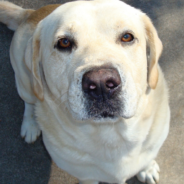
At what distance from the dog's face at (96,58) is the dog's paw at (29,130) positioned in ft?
4.51

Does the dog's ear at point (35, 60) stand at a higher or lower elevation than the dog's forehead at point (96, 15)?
lower

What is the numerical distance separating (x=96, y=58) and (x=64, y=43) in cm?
41

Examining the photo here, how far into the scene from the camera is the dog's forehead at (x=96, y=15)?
1987 millimetres

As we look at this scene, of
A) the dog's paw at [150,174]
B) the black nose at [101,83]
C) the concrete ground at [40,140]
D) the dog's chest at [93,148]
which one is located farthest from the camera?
the concrete ground at [40,140]

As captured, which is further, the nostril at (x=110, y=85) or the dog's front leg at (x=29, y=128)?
the dog's front leg at (x=29, y=128)

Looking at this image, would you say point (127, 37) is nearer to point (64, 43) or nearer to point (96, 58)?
point (96, 58)

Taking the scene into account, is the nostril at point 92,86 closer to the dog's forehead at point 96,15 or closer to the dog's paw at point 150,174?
the dog's forehead at point 96,15

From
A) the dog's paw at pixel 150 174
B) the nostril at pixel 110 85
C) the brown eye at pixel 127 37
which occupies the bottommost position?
the dog's paw at pixel 150 174

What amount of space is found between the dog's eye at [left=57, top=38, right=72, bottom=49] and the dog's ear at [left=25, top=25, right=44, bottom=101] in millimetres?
356

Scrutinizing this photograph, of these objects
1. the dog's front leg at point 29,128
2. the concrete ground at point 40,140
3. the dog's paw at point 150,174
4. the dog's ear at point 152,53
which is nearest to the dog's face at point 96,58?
the dog's ear at point 152,53

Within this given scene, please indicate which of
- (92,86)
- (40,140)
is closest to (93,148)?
(92,86)

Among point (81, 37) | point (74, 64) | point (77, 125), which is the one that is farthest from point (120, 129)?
point (81, 37)

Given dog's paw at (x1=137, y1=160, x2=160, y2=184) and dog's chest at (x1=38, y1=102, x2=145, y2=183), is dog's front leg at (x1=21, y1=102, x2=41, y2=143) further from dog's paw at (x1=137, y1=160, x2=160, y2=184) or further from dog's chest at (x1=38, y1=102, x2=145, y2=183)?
dog's paw at (x1=137, y1=160, x2=160, y2=184)

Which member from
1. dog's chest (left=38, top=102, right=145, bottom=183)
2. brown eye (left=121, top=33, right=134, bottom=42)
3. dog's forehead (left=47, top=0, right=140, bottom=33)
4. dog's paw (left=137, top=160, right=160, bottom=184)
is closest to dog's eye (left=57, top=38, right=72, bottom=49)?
dog's forehead (left=47, top=0, right=140, bottom=33)
